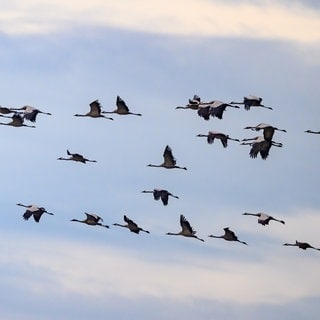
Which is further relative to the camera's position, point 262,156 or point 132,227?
point 132,227

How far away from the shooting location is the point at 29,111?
141 metres

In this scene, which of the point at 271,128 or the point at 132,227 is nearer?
the point at 271,128

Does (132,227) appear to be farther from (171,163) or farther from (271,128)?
(271,128)

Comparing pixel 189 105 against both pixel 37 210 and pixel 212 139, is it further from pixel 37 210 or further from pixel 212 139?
pixel 37 210

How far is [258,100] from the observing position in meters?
135

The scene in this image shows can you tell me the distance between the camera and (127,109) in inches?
5625

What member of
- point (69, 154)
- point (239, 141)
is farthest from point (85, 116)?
point (239, 141)

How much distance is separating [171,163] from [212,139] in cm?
349

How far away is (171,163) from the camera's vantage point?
14512cm

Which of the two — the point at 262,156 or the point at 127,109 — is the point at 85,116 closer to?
the point at 127,109

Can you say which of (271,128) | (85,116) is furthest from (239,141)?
(85,116)

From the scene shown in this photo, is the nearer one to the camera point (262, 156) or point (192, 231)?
point (262, 156)

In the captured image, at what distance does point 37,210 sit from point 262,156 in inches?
717

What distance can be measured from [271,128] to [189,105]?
29.7ft
